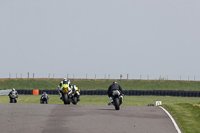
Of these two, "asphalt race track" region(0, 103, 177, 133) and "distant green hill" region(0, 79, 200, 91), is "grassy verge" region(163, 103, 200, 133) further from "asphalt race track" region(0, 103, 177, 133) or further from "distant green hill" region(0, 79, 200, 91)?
"distant green hill" region(0, 79, 200, 91)

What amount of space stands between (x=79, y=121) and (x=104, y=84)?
74.5m

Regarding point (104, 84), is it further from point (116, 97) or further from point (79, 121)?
point (79, 121)

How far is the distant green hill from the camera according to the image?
9100 cm

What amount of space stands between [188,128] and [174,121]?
198cm

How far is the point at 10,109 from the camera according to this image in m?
22.7

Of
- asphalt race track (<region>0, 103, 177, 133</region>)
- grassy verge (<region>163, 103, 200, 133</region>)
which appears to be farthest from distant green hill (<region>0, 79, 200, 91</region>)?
asphalt race track (<region>0, 103, 177, 133</region>)

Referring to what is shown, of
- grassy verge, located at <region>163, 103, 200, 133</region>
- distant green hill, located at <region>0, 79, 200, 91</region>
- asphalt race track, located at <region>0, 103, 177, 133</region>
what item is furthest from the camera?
distant green hill, located at <region>0, 79, 200, 91</region>

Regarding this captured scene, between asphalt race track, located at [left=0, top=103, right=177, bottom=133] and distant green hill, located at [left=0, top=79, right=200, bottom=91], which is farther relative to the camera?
distant green hill, located at [left=0, top=79, right=200, bottom=91]

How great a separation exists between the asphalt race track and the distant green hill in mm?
67830

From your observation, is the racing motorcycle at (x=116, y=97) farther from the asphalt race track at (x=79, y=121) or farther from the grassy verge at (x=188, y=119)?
the grassy verge at (x=188, y=119)

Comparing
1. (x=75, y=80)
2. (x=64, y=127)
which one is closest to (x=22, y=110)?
(x=64, y=127)

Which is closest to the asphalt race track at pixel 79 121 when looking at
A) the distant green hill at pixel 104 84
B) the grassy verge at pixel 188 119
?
the grassy verge at pixel 188 119

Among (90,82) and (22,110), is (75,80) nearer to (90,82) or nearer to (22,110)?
(90,82)

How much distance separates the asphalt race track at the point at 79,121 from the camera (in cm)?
1616
